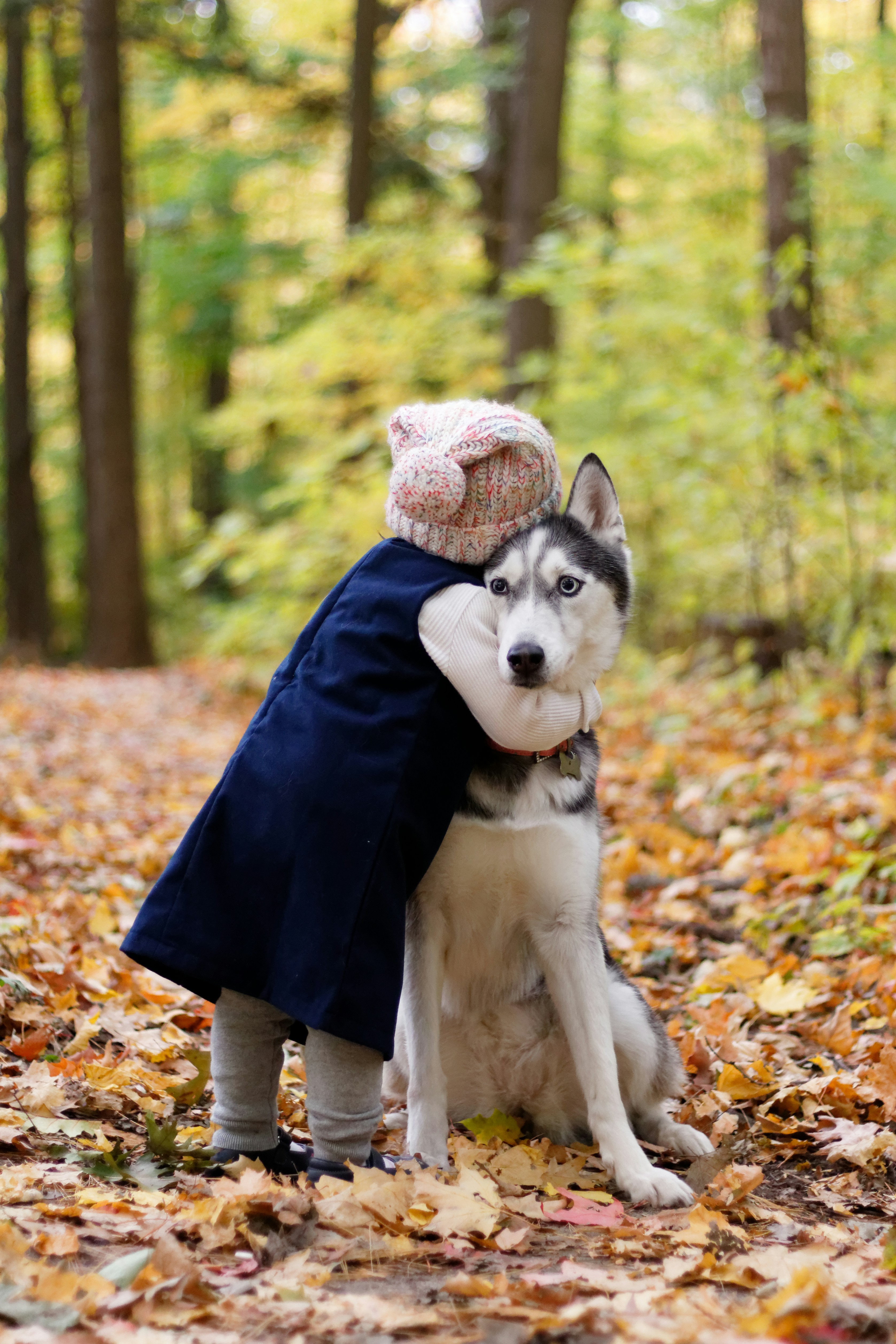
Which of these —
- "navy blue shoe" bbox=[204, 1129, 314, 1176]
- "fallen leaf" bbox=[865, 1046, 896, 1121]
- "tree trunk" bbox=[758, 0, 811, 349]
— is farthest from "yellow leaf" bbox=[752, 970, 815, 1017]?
"tree trunk" bbox=[758, 0, 811, 349]

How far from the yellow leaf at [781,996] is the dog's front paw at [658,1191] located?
4.66 feet

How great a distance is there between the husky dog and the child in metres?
Result: 0.11

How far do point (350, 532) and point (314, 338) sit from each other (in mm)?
2724

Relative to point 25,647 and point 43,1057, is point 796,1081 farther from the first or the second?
point 25,647

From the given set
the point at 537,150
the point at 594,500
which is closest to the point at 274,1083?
the point at 594,500

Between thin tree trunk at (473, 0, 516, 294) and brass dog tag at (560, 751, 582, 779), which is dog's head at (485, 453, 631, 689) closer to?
brass dog tag at (560, 751, 582, 779)

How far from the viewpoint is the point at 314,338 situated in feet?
41.0

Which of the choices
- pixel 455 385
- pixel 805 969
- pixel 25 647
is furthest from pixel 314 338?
pixel 805 969

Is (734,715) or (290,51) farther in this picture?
(290,51)

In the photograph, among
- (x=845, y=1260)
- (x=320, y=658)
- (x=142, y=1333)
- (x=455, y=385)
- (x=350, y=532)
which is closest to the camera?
(x=142, y=1333)

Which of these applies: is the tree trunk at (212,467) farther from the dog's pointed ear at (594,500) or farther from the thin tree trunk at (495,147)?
the dog's pointed ear at (594,500)

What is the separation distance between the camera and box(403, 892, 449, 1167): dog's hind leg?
302cm

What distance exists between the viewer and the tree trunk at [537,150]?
1191cm

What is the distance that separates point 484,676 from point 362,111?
15.5m
